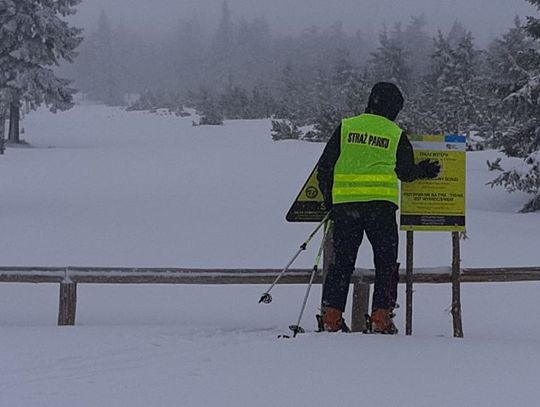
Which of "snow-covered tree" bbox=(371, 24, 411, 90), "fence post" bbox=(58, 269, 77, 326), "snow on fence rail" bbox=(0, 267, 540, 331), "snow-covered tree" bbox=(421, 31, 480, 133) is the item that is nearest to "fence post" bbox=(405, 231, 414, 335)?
"snow on fence rail" bbox=(0, 267, 540, 331)

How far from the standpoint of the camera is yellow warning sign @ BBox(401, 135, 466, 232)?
6148 mm

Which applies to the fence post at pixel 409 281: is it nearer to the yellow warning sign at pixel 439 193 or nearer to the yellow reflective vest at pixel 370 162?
the yellow warning sign at pixel 439 193

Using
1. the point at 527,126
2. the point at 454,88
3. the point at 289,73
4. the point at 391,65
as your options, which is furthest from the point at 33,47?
the point at 289,73

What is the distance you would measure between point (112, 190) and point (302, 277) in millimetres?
11152

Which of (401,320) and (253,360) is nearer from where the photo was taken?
(253,360)

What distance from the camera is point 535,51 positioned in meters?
15.2

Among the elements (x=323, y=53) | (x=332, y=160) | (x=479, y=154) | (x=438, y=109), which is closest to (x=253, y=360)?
(x=332, y=160)

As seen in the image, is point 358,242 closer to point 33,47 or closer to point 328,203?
point 328,203

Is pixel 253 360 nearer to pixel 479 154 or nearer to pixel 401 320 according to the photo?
pixel 401 320

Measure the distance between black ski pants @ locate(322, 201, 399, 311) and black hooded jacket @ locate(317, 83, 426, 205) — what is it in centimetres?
26

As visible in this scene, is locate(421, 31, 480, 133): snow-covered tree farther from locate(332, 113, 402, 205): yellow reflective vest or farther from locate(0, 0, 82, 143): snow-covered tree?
locate(332, 113, 402, 205): yellow reflective vest

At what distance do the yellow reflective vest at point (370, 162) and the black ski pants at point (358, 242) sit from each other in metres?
0.09

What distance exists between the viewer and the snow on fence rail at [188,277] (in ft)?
20.5

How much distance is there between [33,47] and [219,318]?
25.5 metres
